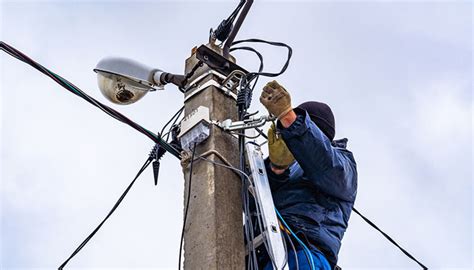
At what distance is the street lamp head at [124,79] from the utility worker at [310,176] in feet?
3.62

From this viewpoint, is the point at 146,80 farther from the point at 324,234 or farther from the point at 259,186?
the point at 324,234

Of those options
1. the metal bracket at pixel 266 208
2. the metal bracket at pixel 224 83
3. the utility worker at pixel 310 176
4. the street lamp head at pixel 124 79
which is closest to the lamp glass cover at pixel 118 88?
the street lamp head at pixel 124 79

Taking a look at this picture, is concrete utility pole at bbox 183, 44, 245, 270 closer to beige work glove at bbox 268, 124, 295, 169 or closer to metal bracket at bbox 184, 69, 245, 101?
metal bracket at bbox 184, 69, 245, 101

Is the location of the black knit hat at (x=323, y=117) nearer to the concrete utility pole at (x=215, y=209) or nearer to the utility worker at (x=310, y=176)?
the utility worker at (x=310, y=176)

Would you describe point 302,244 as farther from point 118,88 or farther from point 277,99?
point 118,88

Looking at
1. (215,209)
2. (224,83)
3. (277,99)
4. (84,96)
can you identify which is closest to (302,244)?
(215,209)

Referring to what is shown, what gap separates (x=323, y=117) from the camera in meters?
4.08

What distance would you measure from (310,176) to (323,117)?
1.55ft

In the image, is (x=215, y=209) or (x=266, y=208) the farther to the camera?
(x=266, y=208)

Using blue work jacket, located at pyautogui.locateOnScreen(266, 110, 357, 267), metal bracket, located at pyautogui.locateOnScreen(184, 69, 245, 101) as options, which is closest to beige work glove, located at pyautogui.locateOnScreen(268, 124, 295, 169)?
blue work jacket, located at pyautogui.locateOnScreen(266, 110, 357, 267)

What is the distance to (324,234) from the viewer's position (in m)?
3.77

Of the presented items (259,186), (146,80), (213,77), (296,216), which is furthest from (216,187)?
(146,80)

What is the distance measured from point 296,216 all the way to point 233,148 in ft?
1.73

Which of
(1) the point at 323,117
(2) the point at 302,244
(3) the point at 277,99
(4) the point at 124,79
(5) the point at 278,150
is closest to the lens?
(3) the point at 277,99
